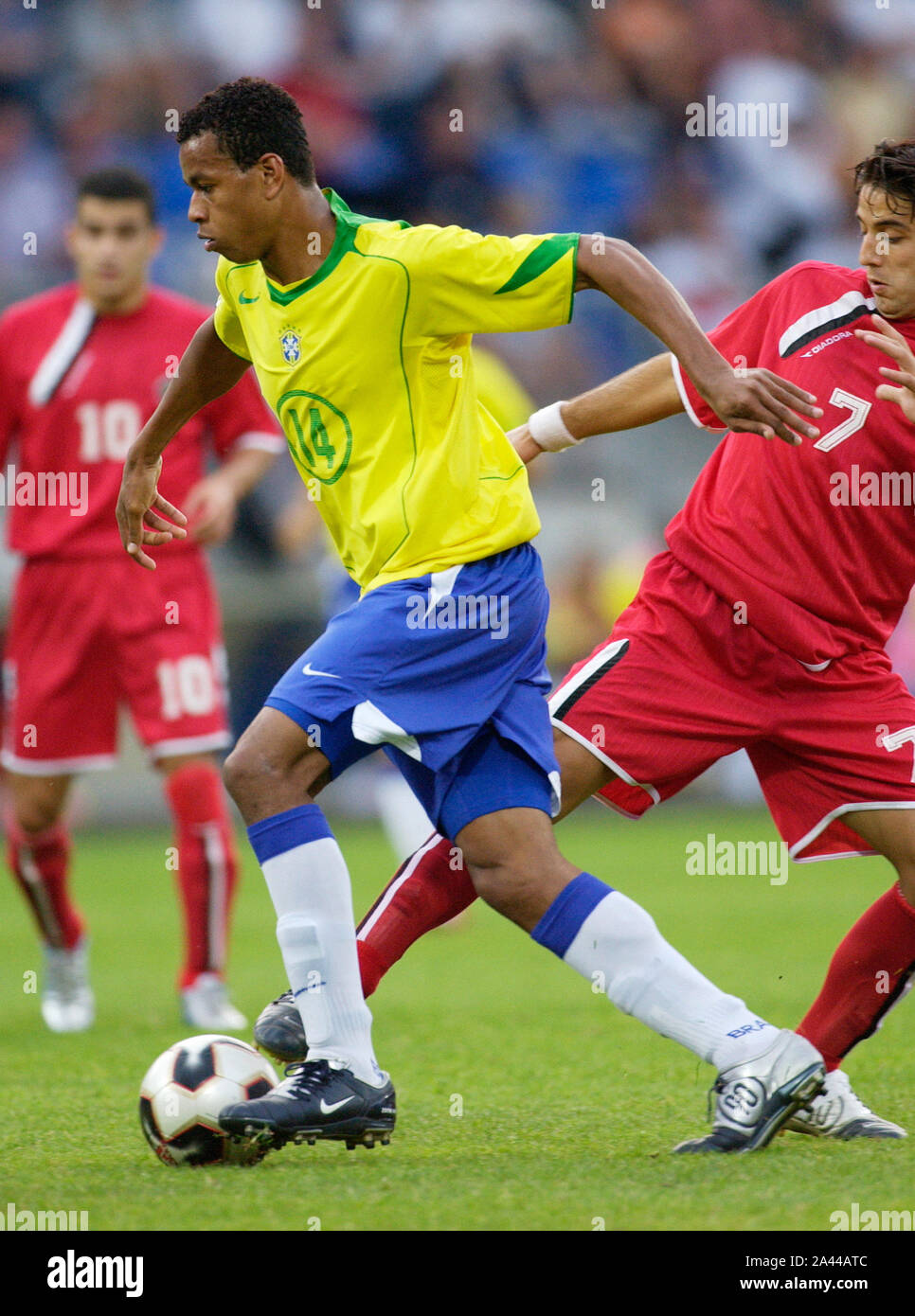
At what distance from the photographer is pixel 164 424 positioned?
3.84 meters

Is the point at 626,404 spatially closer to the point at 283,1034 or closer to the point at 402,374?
the point at 402,374

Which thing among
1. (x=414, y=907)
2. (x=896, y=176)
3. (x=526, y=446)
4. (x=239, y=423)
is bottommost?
(x=414, y=907)

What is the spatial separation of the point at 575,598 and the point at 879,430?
26.2 feet

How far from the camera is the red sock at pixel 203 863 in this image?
18.2 feet

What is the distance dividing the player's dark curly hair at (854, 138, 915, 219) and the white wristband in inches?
31.1

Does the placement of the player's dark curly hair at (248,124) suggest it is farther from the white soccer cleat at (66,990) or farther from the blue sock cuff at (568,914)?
the white soccer cleat at (66,990)

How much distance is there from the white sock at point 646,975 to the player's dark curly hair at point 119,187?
3424 millimetres

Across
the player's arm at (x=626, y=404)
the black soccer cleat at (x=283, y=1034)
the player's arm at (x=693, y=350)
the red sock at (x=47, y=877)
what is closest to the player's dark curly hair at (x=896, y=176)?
the player's arm at (x=626, y=404)

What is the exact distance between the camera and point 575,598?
38.3 ft

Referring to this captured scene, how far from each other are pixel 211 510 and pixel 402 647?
2.29 meters

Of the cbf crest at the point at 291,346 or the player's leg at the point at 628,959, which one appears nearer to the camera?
the player's leg at the point at 628,959

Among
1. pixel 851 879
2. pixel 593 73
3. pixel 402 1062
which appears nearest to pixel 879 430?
pixel 402 1062

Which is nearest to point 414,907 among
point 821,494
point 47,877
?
point 821,494

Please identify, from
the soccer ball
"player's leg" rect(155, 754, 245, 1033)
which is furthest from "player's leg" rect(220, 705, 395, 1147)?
"player's leg" rect(155, 754, 245, 1033)
